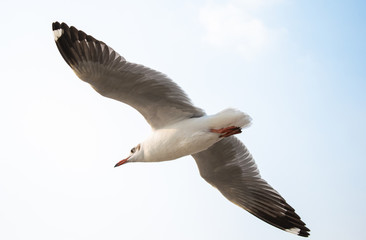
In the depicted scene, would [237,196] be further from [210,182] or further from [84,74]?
[84,74]

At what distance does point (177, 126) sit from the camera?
5.70m

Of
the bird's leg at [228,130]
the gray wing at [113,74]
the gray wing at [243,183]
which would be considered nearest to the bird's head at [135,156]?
the gray wing at [113,74]

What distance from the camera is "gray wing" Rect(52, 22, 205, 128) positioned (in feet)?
16.9

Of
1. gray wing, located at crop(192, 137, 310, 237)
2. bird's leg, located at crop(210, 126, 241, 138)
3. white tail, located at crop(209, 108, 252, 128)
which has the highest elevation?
white tail, located at crop(209, 108, 252, 128)

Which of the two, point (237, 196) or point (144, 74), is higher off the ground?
point (144, 74)

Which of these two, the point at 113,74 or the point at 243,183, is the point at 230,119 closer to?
the point at 113,74

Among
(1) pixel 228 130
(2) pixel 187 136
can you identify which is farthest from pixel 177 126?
(1) pixel 228 130

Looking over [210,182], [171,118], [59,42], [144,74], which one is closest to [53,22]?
[59,42]

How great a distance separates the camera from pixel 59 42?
17.4 ft

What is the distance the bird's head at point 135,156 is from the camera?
5954 mm

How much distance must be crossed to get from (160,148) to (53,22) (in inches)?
75.4

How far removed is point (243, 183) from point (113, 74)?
2.56 meters

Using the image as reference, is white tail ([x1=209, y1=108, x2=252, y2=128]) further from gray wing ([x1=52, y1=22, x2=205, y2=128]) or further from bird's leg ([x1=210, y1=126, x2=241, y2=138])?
gray wing ([x1=52, y1=22, x2=205, y2=128])

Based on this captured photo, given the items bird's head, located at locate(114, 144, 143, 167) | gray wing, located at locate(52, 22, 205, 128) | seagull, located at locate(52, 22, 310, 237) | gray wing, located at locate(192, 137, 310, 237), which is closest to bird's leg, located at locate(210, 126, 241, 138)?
seagull, located at locate(52, 22, 310, 237)
